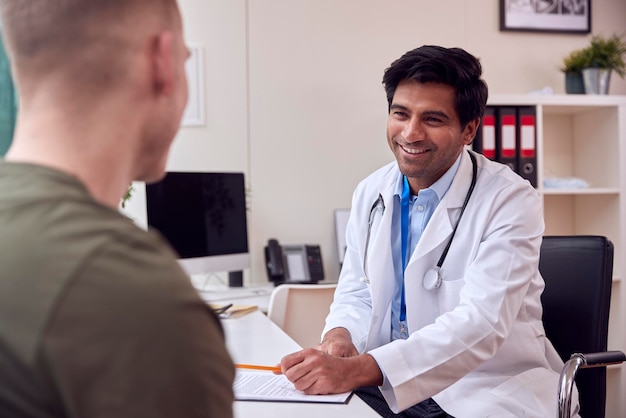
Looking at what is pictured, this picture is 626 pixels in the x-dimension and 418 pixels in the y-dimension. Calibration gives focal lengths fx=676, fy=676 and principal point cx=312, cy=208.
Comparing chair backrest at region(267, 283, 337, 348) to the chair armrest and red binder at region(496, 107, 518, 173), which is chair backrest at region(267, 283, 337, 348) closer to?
the chair armrest

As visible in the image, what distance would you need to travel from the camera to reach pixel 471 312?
1571mm

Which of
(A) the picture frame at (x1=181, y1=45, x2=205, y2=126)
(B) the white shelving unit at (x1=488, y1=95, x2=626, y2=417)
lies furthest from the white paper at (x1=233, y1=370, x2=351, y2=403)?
(B) the white shelving unit at (x1=488, y1=95, x2=626, y2=417)

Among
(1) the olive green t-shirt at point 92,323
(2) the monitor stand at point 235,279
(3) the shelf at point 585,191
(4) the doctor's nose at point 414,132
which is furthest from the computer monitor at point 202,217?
(1) the olive green t-shirt at point 92,323

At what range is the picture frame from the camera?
10.5ft

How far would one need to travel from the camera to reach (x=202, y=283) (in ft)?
10.4

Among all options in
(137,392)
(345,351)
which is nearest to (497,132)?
(345,351)

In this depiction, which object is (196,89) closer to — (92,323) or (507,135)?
(507,135)

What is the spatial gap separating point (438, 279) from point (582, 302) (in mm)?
386

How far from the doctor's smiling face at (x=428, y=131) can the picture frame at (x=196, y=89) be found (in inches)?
59.2

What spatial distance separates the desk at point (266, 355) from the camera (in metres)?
1.20

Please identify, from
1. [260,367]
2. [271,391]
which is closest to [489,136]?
[260,367]

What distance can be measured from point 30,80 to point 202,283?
8.38 feet

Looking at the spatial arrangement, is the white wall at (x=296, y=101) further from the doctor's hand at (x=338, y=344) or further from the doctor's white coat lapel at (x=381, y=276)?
the doctor's hand at (x=338, y=344)

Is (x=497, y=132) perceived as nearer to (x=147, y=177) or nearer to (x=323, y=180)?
(x=323, y=180)
